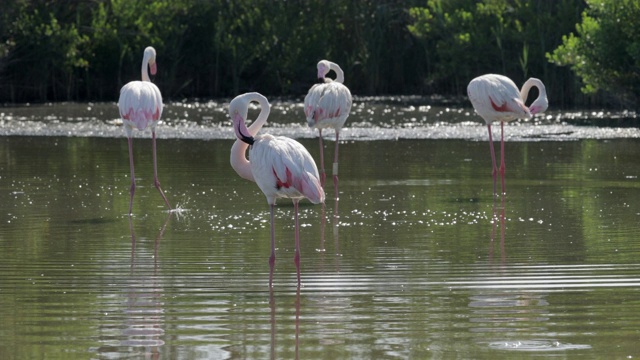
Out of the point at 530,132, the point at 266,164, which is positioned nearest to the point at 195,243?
the point at 266,164

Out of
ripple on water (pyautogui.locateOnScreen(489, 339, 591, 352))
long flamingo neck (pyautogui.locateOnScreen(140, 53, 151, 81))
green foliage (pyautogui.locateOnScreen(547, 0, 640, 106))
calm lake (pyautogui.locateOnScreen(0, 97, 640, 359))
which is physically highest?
green foliage (pyautogui.locateOnScreen(547, 0, 640, 106))

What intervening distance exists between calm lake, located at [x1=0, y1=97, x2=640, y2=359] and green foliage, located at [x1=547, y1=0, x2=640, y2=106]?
21.2ft

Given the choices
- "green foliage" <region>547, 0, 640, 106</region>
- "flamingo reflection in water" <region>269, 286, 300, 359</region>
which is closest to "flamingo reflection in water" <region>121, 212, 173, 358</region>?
"flamingo reflection in water" <region>269, 286, 300, 359</region>

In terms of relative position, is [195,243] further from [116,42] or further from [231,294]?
[116,42]

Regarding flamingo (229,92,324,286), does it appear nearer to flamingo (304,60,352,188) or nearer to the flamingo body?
the flamingo body

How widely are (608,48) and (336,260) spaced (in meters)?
16.5

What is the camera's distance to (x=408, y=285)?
27.1 ft

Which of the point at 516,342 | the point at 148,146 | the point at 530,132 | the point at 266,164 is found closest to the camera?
the point at 516,342

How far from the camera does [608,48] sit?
81.6ft

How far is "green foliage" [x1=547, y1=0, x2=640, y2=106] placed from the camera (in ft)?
81.6

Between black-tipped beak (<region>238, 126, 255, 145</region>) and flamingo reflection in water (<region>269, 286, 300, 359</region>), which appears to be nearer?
flamingo reflection in water (<region>269, 286, 300, 359</region>)

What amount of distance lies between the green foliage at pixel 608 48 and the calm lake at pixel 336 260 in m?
6.46

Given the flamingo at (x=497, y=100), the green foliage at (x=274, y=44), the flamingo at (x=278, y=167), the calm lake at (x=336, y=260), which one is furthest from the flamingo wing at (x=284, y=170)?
the green foliage at (x=274, y=44)

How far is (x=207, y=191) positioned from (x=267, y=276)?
17.0 feet
